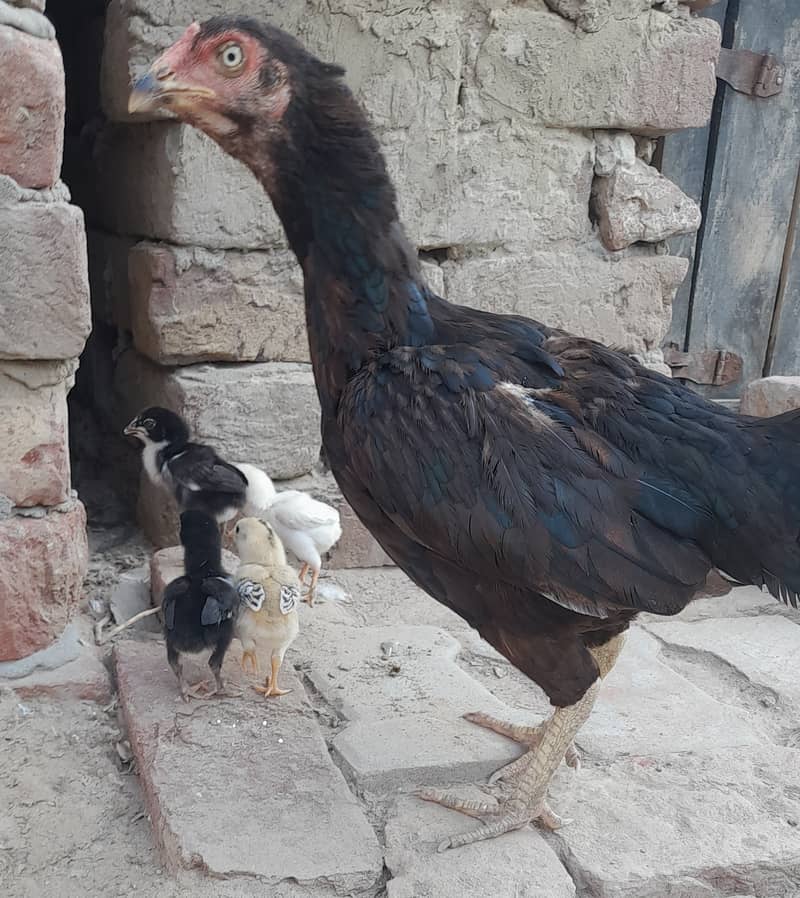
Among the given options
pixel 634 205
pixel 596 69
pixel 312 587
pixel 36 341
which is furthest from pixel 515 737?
pixel 596 69

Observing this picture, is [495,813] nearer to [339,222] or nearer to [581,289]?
[339,222]

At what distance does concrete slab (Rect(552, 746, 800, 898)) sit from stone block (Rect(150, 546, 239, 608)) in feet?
4.31

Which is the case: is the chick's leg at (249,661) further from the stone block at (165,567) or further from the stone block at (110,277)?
the stone block at (110,277)

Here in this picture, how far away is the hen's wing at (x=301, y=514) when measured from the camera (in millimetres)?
3166

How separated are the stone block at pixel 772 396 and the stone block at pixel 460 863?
6.99 feet

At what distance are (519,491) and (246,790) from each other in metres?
0.95

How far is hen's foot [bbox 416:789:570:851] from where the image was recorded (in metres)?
2.19

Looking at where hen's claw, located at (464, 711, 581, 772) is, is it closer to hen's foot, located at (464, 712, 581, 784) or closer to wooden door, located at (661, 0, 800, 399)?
hen's foot, located at (464, 712, 581, 784)

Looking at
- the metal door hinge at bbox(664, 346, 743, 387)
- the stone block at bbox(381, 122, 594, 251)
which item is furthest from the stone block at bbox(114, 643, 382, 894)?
the metal door hinge at bbox(664, 346, 743, 387)

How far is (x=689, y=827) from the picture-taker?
7.37 feet

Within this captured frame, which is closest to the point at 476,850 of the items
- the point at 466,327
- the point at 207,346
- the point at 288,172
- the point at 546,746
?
the point at 546,746

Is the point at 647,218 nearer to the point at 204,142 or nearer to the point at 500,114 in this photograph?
the point at 500,114

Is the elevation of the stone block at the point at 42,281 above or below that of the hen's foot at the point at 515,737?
above

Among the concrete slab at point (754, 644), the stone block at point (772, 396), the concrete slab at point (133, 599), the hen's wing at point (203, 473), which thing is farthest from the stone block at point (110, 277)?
the stone block at point (772, 396)
